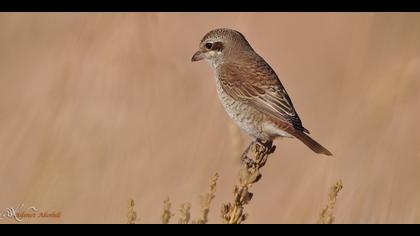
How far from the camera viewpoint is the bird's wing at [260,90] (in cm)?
459

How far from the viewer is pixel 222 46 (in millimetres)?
5293

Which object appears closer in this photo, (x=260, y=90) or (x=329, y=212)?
(x=329, y=212)

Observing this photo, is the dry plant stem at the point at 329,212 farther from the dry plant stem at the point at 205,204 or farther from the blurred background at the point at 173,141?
the blurred background at the point at 173,141

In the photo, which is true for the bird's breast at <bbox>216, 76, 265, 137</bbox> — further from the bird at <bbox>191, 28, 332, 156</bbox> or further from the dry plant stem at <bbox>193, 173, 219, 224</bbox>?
the dry plant stem at <bbox>193, 173, 219, 224</bbox>

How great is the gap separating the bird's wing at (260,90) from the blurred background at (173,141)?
8.3 inches

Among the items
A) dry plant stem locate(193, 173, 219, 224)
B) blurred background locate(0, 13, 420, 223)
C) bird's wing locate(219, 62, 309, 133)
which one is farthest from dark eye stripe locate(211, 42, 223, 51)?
dry plant stem locate(193, 173, 219, 224)

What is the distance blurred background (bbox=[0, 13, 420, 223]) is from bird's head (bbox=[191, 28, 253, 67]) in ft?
1.07

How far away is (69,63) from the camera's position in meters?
4.24

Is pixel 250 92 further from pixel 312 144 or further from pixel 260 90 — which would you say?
pixel 312 144

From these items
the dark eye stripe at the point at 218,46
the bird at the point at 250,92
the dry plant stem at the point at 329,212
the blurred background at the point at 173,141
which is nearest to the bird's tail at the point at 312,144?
the bird at the point at 250,92

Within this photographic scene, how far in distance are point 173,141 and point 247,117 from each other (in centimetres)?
165

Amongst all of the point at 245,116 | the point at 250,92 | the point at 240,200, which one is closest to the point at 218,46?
the point at 250,92

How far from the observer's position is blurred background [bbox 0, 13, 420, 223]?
384 cm

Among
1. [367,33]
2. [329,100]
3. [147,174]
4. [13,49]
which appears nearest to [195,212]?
[147,174]
